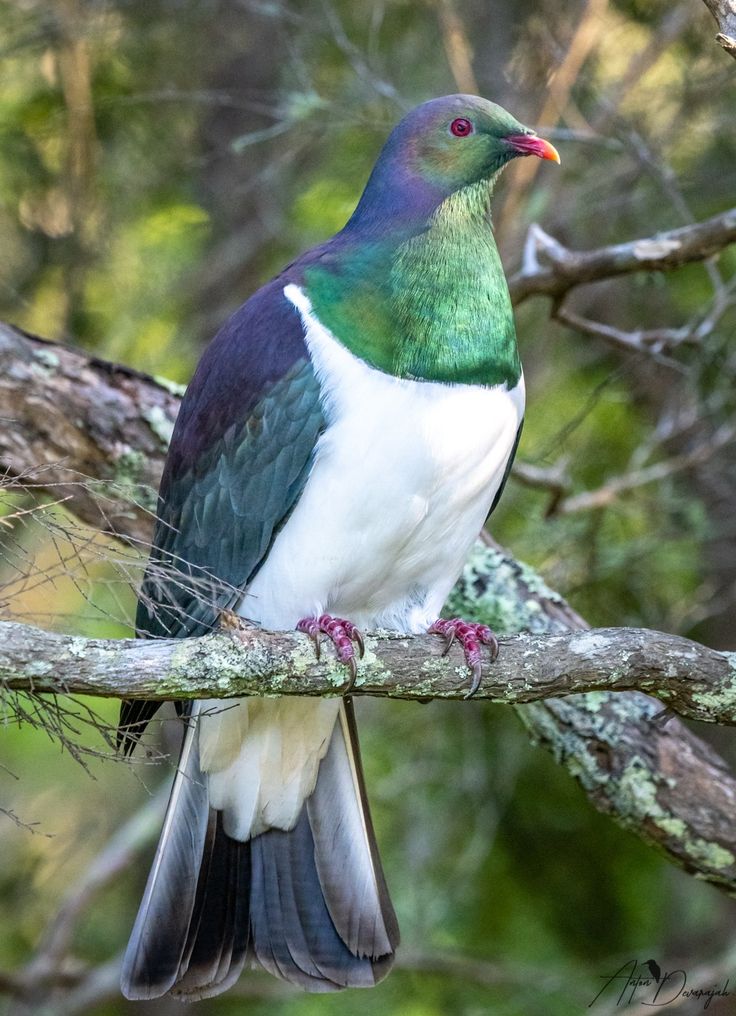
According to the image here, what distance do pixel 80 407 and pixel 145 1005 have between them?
2.61 m

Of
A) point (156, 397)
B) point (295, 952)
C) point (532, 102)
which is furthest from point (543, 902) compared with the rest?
point (532, 102)

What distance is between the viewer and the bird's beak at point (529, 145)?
3.03m

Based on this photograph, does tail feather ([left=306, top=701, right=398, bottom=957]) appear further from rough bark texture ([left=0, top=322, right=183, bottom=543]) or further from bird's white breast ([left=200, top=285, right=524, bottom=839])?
rough bark texture ([left=0, top=322, right=183, bottom=543])

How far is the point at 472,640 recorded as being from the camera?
8.73 ft

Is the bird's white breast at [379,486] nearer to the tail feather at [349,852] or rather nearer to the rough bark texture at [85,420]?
the tail feather at [349,852]

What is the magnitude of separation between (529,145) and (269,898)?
1808 mm

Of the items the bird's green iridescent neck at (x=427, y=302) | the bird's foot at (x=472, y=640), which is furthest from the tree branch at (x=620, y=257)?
the bird's foot at (x=472, y=640)

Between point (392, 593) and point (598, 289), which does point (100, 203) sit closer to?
point (598, 289)

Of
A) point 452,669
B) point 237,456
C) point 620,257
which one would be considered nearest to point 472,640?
point 452,669

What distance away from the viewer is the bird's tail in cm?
302

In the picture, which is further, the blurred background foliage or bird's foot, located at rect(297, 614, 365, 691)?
the blurred background foliage

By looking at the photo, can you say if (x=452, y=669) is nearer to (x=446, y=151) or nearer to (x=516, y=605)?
(x=516, y=605)
